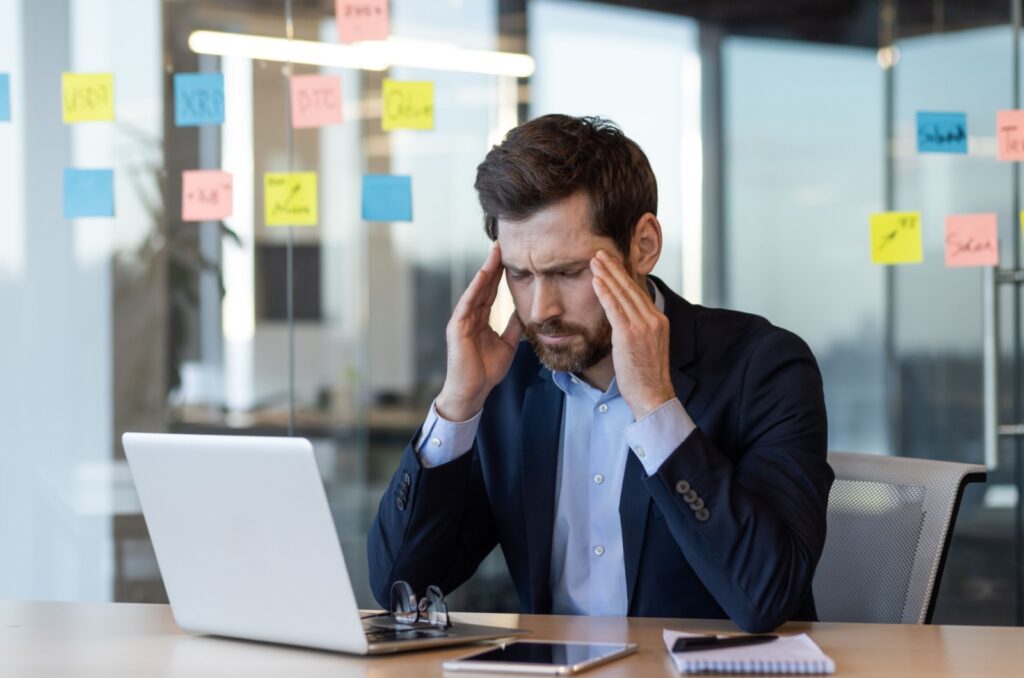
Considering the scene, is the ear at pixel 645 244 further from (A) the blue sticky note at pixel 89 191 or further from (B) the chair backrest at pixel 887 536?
(A) the blue sticky note at pixel 89 191

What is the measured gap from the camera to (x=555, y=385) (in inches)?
74.7

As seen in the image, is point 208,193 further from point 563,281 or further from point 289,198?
point 563,281

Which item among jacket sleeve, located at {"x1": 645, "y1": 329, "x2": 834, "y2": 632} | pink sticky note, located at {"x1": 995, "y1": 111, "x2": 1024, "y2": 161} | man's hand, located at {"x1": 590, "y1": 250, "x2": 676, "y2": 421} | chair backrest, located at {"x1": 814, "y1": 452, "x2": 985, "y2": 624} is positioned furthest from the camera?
pink sticky note, located at {"x1": 995, "y1": 111, "x2": 1024, "y2": 161}

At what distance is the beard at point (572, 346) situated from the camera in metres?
1.81

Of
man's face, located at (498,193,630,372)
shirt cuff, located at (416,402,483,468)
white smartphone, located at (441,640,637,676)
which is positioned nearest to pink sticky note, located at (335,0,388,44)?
man's face, located at (498,193,630,372)

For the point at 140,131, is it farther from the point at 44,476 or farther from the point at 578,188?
the point at 578,188

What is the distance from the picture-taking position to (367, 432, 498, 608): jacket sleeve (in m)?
1.79

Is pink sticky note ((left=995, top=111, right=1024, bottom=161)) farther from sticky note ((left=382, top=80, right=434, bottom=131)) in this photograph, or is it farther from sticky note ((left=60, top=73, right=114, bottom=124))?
sticky note ((left=60, top=73, right=114, bottom=124))

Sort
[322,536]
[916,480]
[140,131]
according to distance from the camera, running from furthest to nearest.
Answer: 1. [140,131]
2. [916,480]
3. [322,536]

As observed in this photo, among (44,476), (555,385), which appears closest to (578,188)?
(555,385)

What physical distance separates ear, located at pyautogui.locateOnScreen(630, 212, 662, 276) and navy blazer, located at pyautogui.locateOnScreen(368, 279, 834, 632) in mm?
51

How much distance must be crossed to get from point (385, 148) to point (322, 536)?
222cm

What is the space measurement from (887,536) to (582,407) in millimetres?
448

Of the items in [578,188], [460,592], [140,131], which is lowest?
[460,592]
